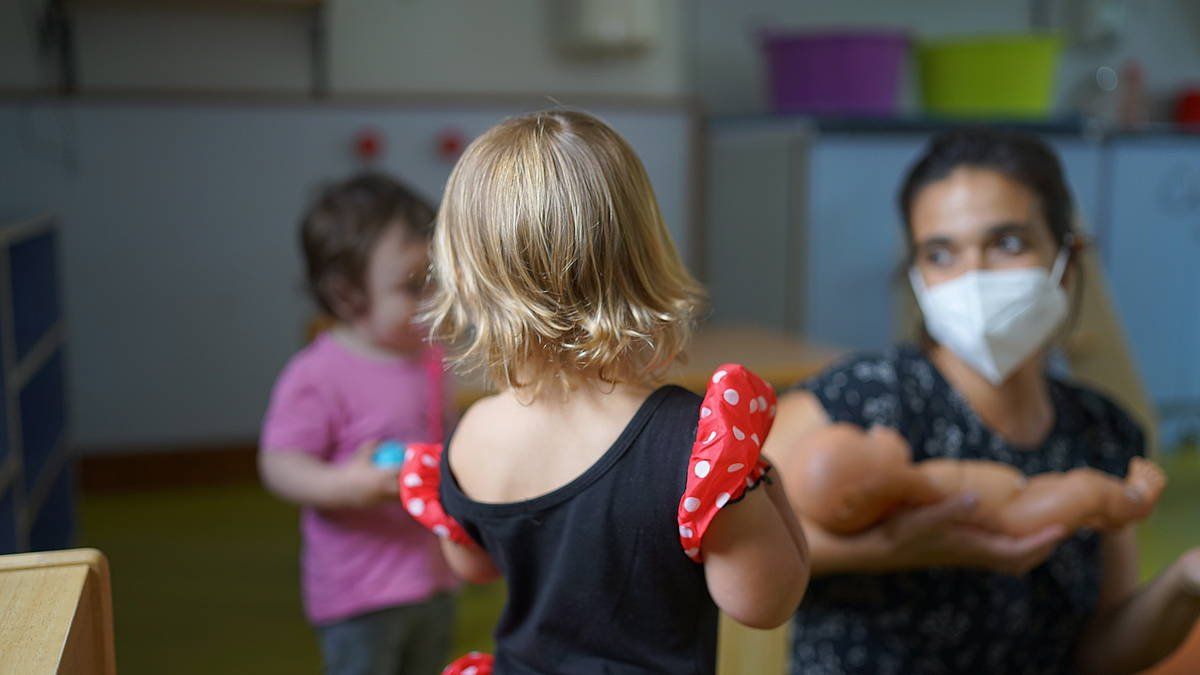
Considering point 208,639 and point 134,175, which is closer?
point 208,639

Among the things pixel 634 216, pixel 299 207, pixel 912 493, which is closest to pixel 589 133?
pixel 634 216

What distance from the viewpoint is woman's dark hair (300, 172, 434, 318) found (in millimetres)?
1533

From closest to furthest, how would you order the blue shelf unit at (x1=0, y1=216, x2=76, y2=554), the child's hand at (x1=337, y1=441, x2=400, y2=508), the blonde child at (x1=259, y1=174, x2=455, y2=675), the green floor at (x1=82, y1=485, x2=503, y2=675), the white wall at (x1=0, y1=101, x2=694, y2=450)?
1. the child's hand at (x1=337, y1=441, x2=400, y2=508)
2. the blonde child at (x1=259, y1=174, x2=455, y2=675)
3. the blue shelf unit at (x1=0, y1=216, x2=76, y2=554)
4. the green floor at (x1=82, y1=485, x2=503, y2=675)
5. the white wall at (x1=0, y1=101, x2=694, y2=450)

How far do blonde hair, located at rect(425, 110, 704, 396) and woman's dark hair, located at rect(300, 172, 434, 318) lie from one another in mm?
737

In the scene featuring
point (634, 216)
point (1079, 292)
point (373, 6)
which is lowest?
point (1079, 292)

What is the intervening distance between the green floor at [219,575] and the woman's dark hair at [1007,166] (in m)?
1.43

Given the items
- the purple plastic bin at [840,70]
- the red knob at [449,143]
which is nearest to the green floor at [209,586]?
the red knob at [449,143]

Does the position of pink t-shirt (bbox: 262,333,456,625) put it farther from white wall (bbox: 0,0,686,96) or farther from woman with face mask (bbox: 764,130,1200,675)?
white wall (bbox: 0,0,686,96)

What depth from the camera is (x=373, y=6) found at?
11.0 feet

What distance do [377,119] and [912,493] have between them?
8.73ft

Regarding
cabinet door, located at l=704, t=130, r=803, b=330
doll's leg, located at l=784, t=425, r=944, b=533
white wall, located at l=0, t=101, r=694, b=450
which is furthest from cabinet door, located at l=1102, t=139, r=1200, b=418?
doll's leg, located at l=784, t=425, r=944, b=533

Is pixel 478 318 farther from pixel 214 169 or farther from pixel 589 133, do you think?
pixel 214 169

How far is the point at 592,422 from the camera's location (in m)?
0.81

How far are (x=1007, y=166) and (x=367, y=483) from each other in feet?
2.74
